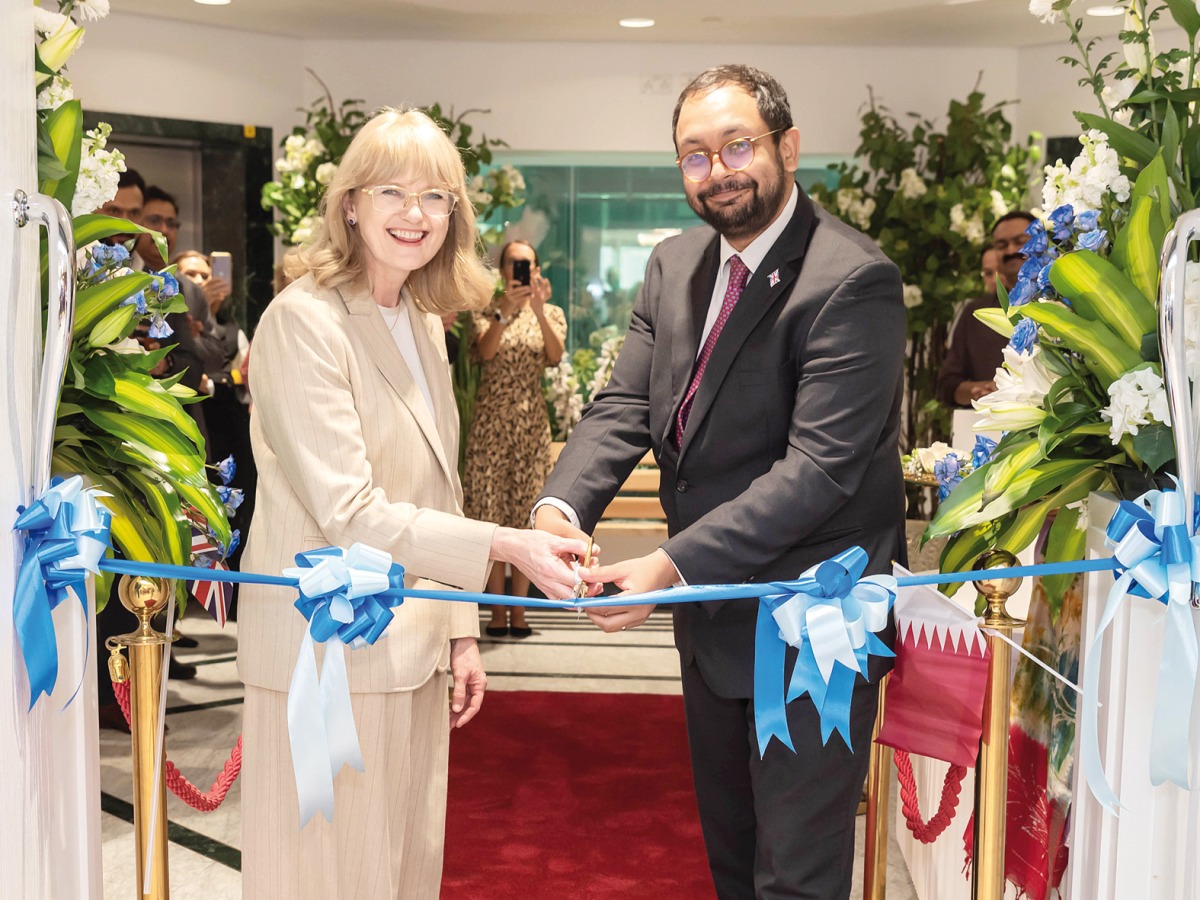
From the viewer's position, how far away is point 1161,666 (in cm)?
170

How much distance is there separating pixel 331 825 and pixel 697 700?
2.41 ft

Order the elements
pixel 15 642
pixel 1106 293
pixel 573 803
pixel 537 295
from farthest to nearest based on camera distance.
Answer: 1. pixel 537 295
2. pixel 573 803
3. pixel 1106 293
4. pixel 15 642

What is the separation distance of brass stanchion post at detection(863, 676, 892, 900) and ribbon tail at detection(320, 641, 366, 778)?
3.96 feet

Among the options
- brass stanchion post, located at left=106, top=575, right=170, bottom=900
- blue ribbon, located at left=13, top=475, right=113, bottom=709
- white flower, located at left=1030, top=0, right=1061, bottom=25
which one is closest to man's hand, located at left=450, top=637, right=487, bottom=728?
brass stanchion post, located at left=106, top=575, right=170, bottom=900

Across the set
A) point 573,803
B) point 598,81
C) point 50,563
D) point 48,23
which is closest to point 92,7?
point 48,23

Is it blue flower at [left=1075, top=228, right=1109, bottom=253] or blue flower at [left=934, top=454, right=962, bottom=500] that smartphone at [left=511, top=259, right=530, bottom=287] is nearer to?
blue flower at [left=934, top=454, right=962, bottom=500]

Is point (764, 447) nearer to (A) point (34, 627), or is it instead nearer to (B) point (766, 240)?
(B) point (766, 240)

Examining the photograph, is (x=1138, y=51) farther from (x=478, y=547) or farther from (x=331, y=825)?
(x=331, y=825)

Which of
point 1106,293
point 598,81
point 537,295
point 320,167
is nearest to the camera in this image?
point 1106,293

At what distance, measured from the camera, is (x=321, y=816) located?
229 centimetres

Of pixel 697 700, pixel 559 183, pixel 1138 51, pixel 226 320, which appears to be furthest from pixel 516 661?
pixel 1138 51

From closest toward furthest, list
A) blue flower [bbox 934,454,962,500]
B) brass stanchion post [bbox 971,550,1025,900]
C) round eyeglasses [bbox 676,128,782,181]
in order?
brass stanchion post [bbox 971,550,1025,900] < round eyeglasses [bbox 676,128,782,181] < blue flower [bbox 934,454,962,500]

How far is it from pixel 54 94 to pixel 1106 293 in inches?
67.1

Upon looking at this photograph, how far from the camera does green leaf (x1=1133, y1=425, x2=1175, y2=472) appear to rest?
181 cm
